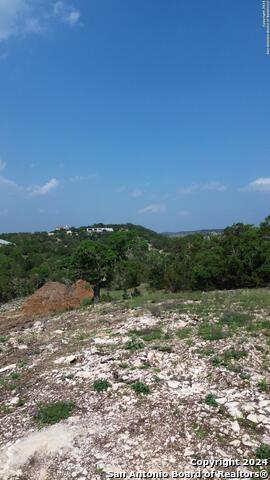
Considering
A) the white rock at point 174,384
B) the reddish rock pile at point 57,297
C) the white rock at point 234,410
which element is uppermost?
the white rock at point 174,384

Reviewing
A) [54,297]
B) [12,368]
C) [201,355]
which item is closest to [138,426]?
[201,355]

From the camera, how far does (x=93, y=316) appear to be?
17.1 meters

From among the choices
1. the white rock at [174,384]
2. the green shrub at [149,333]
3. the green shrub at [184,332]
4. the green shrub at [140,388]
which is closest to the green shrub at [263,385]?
the white rock at [174,384]

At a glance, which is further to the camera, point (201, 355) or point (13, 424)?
A: point (201, 355)

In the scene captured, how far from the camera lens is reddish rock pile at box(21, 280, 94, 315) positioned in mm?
30000

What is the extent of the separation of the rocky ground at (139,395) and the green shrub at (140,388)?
0.08ft

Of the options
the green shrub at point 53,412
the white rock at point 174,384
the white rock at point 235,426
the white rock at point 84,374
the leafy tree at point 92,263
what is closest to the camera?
the white rock at point 235,426

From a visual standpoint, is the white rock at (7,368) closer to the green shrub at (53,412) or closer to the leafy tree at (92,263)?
the green shrub at (53,412)

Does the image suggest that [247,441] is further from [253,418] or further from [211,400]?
[211,400]

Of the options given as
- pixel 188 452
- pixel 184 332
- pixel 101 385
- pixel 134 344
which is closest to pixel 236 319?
pixel 184 332

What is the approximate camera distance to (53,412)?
8.30 metres

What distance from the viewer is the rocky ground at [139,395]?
A: 22.9 feet

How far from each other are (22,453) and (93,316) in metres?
9.91

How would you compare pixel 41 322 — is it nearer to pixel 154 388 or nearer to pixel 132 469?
pixel 154 388
